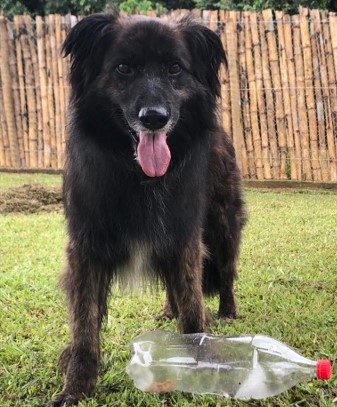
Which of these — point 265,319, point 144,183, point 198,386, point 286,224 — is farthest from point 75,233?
point 286,224

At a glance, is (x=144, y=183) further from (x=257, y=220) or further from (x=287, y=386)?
(x=257, y=220)

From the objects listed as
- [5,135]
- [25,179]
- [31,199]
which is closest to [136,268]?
[31,199]

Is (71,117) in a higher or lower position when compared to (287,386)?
higher

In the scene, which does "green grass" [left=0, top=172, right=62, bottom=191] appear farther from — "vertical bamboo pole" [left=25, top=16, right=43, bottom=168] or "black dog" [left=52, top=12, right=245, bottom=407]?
"black dog" [left=52, top=12, right=245, bottom=407]

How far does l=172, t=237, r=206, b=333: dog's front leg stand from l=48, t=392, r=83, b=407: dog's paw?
2.11ft

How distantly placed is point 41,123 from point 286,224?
5.29 m

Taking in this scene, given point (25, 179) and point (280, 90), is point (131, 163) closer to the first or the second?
point (280, 90)

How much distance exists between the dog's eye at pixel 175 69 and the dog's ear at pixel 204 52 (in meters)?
0.14

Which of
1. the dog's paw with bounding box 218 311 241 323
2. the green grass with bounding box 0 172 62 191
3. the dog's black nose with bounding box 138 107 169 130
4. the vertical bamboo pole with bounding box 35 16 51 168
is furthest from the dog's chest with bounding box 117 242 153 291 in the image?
the vertical bamboo pole with bounding box 35 16 51 168

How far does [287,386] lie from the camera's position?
8.13 feet

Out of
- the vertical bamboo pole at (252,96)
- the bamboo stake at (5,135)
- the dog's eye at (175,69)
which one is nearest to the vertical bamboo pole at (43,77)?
the bamboo stake at (5,135)

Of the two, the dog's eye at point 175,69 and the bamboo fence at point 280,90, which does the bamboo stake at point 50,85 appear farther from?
the dog's eye at point 175,69

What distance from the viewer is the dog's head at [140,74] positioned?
241 cm

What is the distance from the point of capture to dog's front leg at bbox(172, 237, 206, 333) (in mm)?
2762
